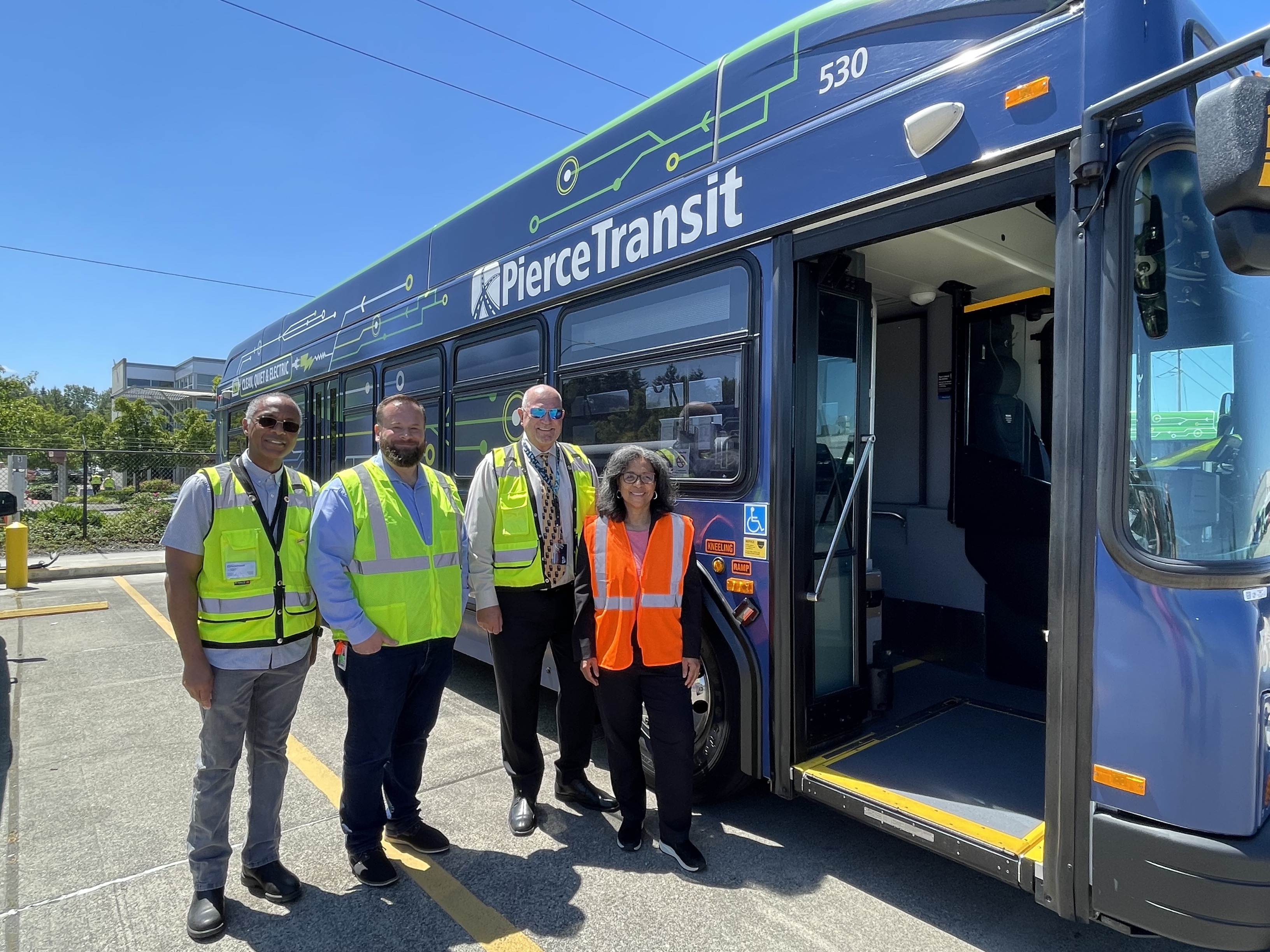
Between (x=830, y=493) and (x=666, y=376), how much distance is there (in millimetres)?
935

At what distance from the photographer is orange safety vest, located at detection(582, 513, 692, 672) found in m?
3.03

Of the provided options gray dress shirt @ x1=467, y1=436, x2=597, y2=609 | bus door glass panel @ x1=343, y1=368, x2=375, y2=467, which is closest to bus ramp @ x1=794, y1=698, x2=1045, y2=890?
gray dress shirt @ x1=467, y1=436, x2=597, y2=609

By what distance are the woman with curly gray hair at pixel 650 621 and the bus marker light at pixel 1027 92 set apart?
1700 mm

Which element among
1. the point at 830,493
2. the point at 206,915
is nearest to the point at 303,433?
the point at 206,915

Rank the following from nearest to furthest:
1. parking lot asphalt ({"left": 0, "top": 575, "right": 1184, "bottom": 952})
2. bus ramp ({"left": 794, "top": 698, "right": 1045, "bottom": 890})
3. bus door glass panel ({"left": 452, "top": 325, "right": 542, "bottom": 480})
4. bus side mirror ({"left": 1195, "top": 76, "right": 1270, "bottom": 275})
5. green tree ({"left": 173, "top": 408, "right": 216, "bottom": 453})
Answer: bus side mirror ({"left": 1195, "top": 76, "right": 1270, "bottom": 275})
bus ramp ({"left": 794, "top": 698, "right": 1045, "bottom": 890})
parking lot asphalt ({"left": 0, "top": 575, "right": 1184, "bottom": 952})
bus door glass panel ({"left": 452, "top": 325, "right": 542, "bottom": 480})
green tree ({"left": 173, "top": 408, "right": 216, "bottom": 453})

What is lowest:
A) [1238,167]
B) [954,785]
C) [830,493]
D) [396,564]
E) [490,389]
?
[954,785]

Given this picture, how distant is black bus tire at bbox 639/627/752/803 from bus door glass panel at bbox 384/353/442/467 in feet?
9.53

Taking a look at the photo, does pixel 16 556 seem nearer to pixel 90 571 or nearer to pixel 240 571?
pixel 90 571

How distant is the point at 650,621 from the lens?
9.91 feet

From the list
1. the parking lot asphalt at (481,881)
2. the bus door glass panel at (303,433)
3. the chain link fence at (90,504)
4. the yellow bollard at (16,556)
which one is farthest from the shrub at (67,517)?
the parking lot asphalt at (481,881)

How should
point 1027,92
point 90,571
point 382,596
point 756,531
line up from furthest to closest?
point 90,571 < point 756,531 < point 382,596 < point 1027,92

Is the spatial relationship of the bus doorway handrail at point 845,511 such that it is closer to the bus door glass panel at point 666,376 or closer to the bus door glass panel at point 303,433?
the bus door glass panel at point 666,376

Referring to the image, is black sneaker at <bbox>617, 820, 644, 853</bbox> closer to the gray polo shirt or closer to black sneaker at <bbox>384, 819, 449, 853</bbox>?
black sneaker at <bbox>384, 819, 449, 853</bbox>

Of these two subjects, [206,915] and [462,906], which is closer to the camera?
[206,915]
